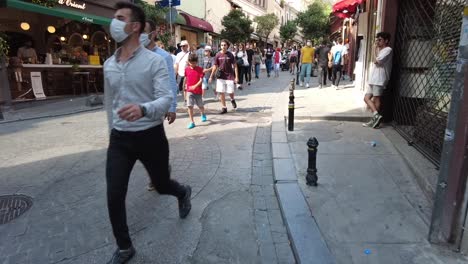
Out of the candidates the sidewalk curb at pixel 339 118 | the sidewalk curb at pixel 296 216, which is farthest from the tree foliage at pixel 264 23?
the sidewalk curb at pixel 296 216

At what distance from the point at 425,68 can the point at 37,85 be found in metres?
11.6

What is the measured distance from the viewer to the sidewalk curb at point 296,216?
3006mm

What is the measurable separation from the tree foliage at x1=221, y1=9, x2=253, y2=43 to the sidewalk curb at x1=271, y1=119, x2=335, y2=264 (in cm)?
2494

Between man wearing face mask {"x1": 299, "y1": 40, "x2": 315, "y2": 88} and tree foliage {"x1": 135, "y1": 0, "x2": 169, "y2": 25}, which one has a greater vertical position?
tree foliage {"x1": 135, "y1": 0, "x2": 169, "y2": 25}

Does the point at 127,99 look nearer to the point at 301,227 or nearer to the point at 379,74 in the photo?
the point at 301,227

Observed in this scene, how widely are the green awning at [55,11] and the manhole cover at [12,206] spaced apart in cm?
770

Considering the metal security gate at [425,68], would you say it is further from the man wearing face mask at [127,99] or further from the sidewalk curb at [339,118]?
the man wearing face mask at [127,99]

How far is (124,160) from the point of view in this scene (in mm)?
2859

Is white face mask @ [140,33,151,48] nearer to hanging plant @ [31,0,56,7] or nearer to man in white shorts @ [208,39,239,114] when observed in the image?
man in white shorts @ [208,39,239,114]

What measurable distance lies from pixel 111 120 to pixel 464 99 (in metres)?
2.78

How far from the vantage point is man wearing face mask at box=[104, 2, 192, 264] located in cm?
280

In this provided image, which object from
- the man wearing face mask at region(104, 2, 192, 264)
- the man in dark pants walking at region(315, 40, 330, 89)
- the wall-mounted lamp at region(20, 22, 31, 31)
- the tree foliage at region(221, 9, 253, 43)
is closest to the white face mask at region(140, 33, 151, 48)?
the man wearing face mask at region(104, 2, 192, 264)

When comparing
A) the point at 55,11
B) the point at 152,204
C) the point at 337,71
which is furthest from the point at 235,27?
the point at 152,204

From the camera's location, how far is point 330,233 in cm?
330
